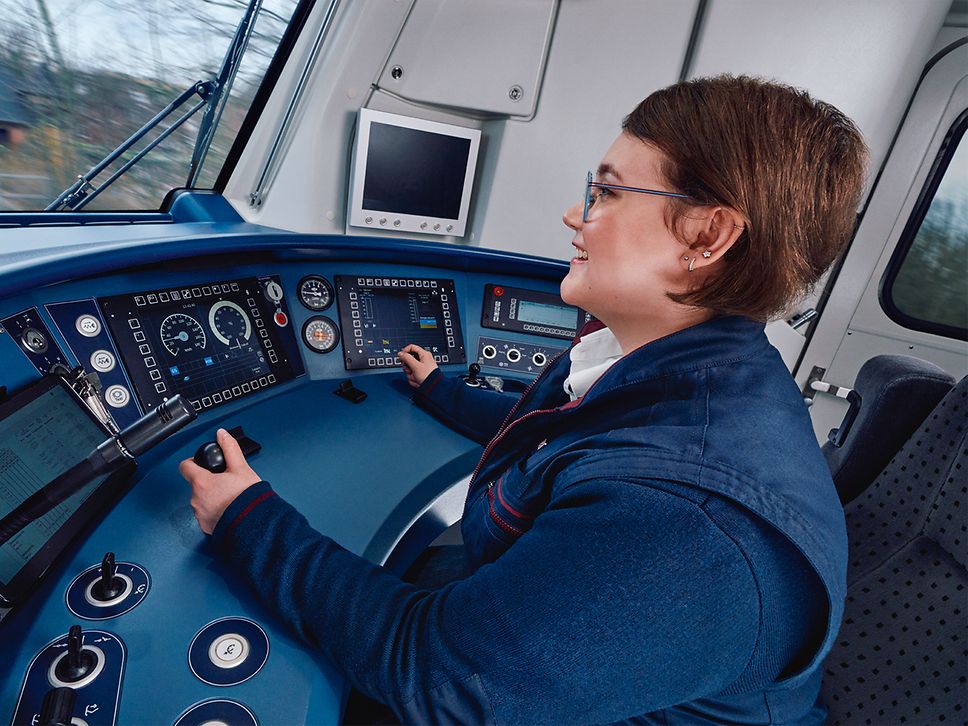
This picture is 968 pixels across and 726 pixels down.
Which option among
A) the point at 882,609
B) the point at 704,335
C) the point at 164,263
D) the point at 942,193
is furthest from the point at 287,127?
the point at 942,193

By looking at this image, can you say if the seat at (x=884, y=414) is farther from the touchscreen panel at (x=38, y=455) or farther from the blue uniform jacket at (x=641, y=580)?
the touchscreen panel at (x=38, y=455)

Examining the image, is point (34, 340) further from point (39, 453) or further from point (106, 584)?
point (106, 584)

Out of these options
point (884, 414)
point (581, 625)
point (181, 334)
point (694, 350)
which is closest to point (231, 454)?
point (181, 334)

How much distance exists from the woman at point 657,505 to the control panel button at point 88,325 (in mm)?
401

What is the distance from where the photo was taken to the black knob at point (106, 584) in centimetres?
78

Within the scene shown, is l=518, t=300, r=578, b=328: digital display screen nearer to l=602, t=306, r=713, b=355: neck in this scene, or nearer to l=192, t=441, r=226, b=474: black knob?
l=602, t=306, r=713, b=355: neck

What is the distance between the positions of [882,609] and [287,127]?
1944mm

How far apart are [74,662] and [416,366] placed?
101 centimetres

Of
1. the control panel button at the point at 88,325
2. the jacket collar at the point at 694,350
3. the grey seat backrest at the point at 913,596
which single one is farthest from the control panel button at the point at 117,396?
the grey seat backrest at the point at 913,596

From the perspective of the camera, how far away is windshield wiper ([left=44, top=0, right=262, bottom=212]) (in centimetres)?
140

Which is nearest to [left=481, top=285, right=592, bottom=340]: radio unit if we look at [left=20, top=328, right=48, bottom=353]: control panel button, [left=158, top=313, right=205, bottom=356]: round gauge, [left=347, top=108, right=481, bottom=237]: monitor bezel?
[left=347, top=108, right=481, bottom=237]: monitor bezel

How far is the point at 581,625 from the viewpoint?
56 cm

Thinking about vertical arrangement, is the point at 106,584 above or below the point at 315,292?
below

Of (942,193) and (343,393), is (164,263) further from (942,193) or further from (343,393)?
(942,193)
